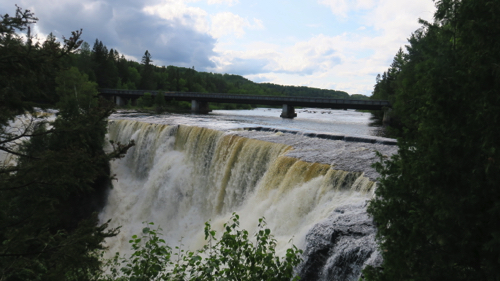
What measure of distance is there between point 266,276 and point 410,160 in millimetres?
2544

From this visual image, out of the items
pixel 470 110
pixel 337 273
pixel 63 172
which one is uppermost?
pixel 470 110

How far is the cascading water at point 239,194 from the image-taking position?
7777 mm

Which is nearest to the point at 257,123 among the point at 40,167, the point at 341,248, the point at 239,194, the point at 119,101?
the point at 239,194

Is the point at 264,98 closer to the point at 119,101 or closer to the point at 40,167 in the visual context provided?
the point at 119,101

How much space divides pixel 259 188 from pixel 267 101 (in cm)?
3694

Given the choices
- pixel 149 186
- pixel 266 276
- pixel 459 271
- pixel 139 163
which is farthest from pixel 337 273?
pixel 139 163

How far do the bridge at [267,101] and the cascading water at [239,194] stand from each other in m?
25.7

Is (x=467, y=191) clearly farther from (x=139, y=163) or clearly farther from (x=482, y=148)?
(x=139, y=163)

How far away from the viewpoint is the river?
310 inches

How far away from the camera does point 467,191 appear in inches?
156

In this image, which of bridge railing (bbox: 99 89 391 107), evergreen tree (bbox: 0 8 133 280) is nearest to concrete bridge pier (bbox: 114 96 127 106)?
bridge railing (bbox: 99 89 391 107)

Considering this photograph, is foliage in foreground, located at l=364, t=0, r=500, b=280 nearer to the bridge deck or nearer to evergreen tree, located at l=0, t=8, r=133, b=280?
evergreen tree, located at l=0, t=8, r=133, b=280

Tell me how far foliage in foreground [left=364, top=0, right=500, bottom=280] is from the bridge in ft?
127

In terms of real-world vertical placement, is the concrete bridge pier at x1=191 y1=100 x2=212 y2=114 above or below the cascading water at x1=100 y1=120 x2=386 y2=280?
above
